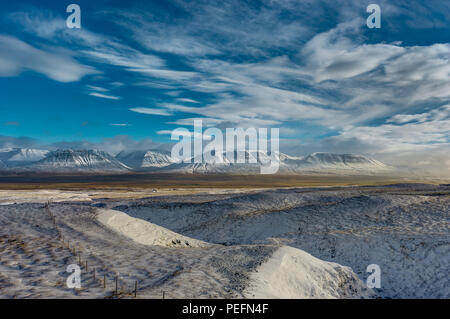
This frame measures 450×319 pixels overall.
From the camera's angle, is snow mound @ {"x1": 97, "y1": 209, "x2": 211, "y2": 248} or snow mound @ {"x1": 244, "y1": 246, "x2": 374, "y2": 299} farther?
snow mound @ {"x1": 97, "y1": 209, "x2": 211, "y2": 248}

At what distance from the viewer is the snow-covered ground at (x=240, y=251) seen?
38.8 feet

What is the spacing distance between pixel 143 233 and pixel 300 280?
52.4 feet

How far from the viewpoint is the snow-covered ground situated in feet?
38.8

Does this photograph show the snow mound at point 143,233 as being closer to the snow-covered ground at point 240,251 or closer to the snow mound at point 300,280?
the snow-covered ground at point 240,251

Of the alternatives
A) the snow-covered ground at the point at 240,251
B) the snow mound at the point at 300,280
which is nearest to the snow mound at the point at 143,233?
the snow-covered ground at the point at 240,251

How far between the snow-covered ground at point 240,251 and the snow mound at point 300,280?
0.06 meters

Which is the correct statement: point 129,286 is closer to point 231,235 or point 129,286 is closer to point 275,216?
point 231,235

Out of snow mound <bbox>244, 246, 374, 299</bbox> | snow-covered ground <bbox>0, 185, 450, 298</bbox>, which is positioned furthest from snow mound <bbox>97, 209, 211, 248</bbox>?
snow mound <bbox>244, 246, 374, 299</bbox>

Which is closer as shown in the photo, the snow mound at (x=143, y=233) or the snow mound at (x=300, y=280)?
the snow mound at (x=300, y=280)

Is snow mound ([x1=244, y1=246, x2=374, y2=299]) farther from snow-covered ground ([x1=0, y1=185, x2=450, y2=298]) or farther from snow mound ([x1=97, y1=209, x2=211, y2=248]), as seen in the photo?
snow mound ([x1=97, y1=209, x2=211, y2=248])

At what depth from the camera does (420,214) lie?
89.3ft

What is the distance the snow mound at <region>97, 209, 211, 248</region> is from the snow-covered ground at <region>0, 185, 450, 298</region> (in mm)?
108

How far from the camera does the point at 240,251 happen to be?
17188mm

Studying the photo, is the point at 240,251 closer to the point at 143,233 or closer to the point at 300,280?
the point at 300,280
